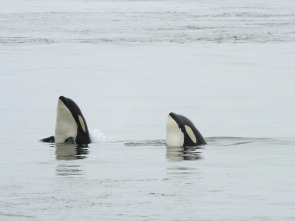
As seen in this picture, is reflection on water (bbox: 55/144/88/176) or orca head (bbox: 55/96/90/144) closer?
reflection on water (bbox: 55/144/88/176)

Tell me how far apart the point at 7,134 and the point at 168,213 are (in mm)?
8891

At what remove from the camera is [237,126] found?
2169 cm

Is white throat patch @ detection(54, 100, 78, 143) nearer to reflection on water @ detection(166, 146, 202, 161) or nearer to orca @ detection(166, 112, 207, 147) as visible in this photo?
orca @ detection(166, 112, 207, 147)

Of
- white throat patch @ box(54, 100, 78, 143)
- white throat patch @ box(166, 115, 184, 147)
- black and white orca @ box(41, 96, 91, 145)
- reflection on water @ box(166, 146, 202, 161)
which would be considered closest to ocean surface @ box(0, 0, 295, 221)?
reflection on water @ box(166, 146, 202, 161)

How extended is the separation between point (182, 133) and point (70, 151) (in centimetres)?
211

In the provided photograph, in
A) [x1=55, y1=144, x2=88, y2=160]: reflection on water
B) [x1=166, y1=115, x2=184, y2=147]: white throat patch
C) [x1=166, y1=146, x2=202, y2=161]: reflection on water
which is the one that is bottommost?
[x1=166, y1=146, x2=202, y2=161]: reflection on water

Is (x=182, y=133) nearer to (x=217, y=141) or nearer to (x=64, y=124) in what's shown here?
(x=217, y=141)

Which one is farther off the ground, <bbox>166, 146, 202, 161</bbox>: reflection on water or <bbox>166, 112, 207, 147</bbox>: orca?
<bbox>166, 112, 207, 147</bbox>: orca

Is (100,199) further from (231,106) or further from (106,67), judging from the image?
(106,67)

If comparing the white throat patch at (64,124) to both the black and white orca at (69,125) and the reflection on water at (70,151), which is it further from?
the reflection on water at (70,151)

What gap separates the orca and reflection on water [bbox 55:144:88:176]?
5.23 feet

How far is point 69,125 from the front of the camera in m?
19.3

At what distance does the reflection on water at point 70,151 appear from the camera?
675 inches

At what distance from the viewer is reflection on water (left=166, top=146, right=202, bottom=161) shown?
16969mm
